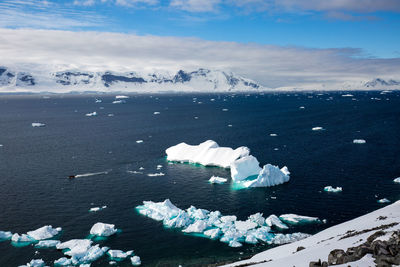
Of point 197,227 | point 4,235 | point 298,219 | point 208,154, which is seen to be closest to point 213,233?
point 197,227

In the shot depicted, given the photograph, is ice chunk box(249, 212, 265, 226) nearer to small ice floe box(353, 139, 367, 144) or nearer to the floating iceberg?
the floating iceberg

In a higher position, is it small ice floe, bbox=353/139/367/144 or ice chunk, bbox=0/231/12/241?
small ice floe, bbox=353/139/367/144

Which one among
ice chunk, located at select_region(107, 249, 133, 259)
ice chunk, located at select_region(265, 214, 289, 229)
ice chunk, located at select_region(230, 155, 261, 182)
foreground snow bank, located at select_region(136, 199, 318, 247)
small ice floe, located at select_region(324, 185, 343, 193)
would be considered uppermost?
ice chunk, located at select_region(230, 155, 261, 182)

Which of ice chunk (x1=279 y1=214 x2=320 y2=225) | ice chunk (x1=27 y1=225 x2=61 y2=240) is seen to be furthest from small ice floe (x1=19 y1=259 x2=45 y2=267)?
ice chunk (x1=279 y1=214 x2=320 y2=225)

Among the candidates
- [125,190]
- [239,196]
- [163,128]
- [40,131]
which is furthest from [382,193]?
[40,131]

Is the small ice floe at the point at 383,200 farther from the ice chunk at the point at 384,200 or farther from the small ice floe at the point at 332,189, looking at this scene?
the small ice floe at the point at 332,189

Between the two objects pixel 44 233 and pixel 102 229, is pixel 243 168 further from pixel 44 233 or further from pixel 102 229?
pixel 44 233

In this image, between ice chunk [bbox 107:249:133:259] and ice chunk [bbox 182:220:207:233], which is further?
ice chunk [bbox 182:220:207:233]

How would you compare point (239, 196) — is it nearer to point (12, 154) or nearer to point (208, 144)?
point (208, 144)
